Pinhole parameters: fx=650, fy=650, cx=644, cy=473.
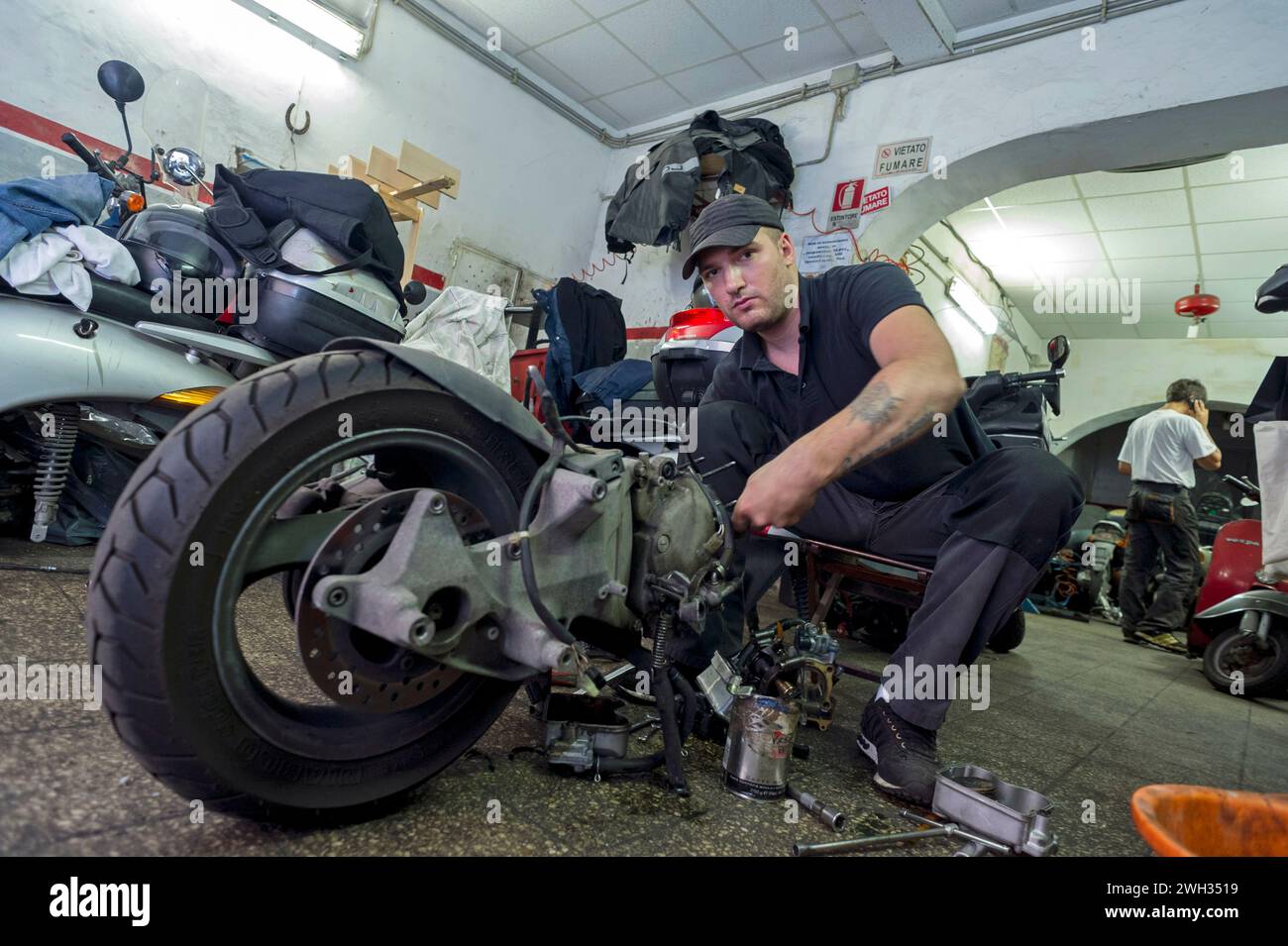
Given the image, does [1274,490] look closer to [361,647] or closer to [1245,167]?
[361,647]

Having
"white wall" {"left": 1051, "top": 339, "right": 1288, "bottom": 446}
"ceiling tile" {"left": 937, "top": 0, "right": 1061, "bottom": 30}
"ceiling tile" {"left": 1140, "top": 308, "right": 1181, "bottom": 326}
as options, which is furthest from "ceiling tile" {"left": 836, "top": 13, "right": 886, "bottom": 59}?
"white wall" {"left": 1051, "top": 339, "right": 1288, "bottom": 446}

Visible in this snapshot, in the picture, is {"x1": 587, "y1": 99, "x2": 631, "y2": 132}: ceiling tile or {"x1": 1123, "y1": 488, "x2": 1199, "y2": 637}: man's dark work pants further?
{"x1": 587, "y1": 99, "x2": 631, "y2": 132}: ceiling tile

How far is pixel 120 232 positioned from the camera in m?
1.88

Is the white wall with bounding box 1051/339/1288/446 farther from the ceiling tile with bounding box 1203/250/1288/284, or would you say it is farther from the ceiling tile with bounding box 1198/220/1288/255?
the ceiling tile with bounding box 1198/220/1288/255

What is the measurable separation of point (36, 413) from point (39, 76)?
2626 millimetres

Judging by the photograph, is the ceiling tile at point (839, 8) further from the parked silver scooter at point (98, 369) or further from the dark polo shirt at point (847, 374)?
the parked silver scooter at point (98, 369)

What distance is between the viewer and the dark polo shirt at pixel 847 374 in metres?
1.51

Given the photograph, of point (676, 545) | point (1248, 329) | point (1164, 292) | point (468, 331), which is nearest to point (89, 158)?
point (468, 331)

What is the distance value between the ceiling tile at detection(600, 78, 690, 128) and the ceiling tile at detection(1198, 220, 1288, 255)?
5047 millimetres

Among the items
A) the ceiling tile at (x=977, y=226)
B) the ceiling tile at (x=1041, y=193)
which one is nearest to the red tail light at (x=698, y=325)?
the ceiling tile at (x=1041, y=193)

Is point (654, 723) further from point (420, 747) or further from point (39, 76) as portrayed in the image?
point (39, 76)

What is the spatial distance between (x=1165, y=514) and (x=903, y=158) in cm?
320

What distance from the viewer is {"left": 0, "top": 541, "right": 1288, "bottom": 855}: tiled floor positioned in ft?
2.50

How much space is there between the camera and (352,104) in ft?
13.6
